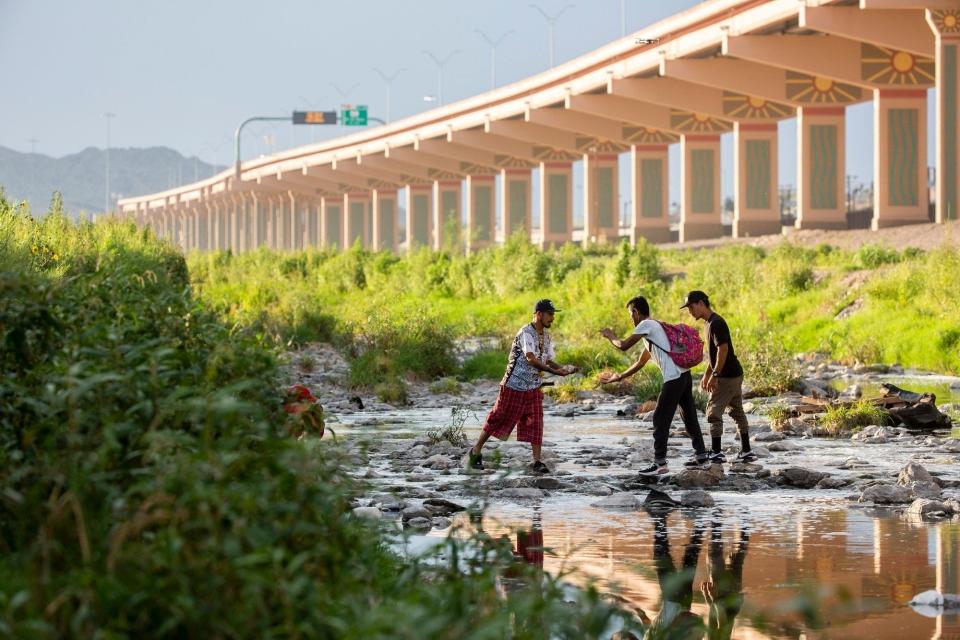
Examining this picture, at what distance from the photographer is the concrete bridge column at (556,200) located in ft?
242

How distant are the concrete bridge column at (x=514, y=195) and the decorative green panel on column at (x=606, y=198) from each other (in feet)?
17.2

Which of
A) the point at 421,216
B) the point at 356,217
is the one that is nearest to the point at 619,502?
the point at 421,216

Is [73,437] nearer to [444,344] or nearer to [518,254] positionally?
[444,344]

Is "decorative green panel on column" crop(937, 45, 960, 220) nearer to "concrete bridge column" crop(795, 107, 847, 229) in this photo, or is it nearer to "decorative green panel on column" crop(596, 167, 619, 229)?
"concrete bridge column" crop(795, 107, 847, 229)

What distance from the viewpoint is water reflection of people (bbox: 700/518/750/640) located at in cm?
804

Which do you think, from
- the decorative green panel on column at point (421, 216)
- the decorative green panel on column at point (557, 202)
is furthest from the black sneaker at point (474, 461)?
the decorative green panel on column at point (421, 216)

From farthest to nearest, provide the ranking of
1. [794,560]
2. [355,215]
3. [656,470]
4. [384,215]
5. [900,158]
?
[355,215] < [384,215] < [900,158] < [656,470] < [794,560]

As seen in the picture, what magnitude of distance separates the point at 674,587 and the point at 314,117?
3506 inches

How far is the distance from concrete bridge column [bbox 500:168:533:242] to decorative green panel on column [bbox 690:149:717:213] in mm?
19302

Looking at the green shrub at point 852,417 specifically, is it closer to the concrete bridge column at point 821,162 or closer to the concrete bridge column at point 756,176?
the concrete bridge column at point 821,162

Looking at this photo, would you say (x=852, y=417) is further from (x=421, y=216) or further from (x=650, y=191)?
(x=421, y=216)

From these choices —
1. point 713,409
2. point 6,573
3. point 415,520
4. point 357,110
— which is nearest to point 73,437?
point 6,573

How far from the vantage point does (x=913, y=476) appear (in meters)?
13.3

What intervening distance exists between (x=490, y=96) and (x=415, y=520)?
56383 millimetres
